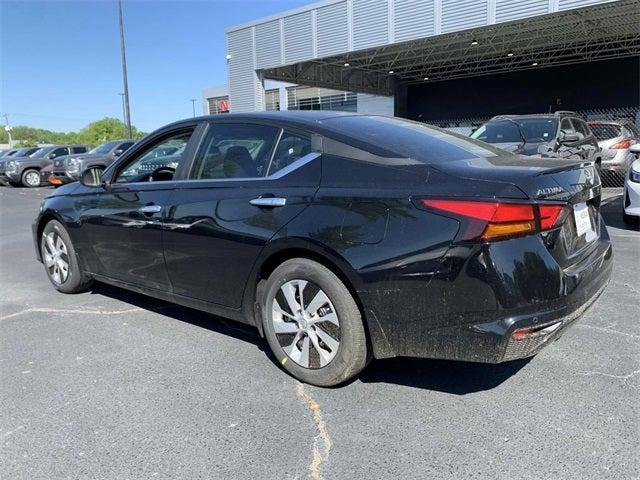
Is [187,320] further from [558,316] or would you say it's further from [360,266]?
[558,316]

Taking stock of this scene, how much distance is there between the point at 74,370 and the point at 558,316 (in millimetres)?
2982

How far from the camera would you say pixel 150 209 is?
401 centimetres

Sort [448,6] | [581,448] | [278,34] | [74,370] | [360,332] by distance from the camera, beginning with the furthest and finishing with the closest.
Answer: [278,34] < [448,6] < [74,370] < [360,332] < [581,448]

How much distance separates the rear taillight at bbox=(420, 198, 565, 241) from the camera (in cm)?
254

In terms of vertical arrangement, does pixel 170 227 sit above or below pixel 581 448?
above

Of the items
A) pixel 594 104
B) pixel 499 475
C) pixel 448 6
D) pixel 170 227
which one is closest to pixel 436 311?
pixel 499 475

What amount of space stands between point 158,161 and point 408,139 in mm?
2278

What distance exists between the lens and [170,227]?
3820mm

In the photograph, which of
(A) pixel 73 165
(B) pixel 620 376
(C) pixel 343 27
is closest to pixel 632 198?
(B) pixel 620 376

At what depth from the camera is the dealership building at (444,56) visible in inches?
774

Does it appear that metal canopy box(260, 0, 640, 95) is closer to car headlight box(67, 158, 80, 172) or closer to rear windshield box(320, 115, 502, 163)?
car headlight box(67, 158, 80, 172)

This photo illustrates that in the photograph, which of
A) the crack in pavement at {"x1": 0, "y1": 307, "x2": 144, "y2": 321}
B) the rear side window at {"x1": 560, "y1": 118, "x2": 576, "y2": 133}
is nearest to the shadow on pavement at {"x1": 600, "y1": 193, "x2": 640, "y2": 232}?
the rear side window at {"x1": 560, "y1": 118, "x2": 576, "y2": 133}

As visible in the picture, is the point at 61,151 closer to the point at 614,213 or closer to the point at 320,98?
the point at 320,98

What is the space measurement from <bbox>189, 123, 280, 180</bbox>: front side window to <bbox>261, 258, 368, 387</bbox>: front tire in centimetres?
75
